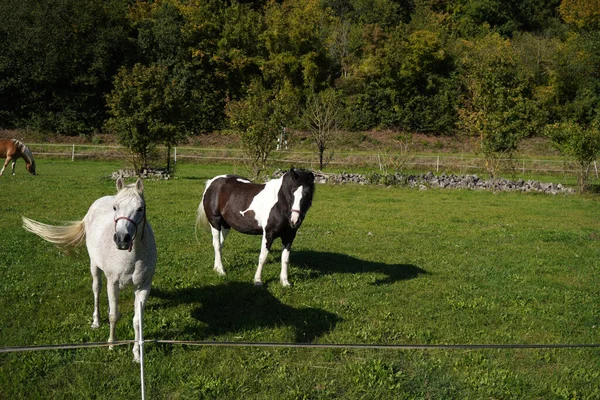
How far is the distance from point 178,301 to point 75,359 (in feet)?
6.37

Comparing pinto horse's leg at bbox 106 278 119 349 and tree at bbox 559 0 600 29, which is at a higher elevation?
tree at bbox 559 0 600 29

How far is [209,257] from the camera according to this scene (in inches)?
367

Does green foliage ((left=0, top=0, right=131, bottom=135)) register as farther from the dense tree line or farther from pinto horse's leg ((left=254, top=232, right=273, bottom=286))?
pinto horse's leg ((left=254, top=232, right=273, bottom=286))

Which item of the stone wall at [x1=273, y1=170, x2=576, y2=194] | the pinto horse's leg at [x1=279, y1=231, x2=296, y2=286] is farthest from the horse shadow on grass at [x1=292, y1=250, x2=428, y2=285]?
the stone wall at [x1=273, y1=170, x2=576, y2=194]

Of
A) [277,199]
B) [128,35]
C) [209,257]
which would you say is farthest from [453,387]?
[128,35]

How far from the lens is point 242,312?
21.2ft

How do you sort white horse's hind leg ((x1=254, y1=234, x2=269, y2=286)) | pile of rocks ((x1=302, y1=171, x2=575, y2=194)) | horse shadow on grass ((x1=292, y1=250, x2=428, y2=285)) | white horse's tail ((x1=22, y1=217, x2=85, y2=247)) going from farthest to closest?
pile of rocks ((x1=302, y1=171, x2=575, y2=194))
horse shadow on grass ((x1=292, y1=250, x2=428, y2=285))
white horse's hind leg ((x1=254, y1=234, x2=269, y2=286))
white horse's tail ((x1=22, y1=217, x2=85, y2=247))

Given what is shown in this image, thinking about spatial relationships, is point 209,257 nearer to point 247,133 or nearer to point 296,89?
point 247,133

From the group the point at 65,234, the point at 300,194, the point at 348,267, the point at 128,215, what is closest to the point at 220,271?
the point at 300,194

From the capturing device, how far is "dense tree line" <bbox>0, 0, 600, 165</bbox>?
44656 millimetres

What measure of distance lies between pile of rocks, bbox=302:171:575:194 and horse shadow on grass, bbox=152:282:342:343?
58.3ft

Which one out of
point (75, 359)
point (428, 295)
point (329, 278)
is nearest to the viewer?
point (75, 359)

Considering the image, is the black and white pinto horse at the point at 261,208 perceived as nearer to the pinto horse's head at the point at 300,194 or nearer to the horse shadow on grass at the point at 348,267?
the pinto horse's head at the point at 300,194

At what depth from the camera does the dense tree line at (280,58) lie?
44.7 meters
